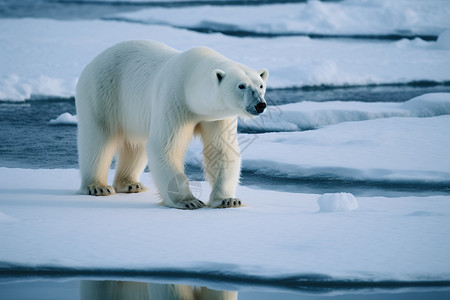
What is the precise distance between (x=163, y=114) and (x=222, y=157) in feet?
1.46

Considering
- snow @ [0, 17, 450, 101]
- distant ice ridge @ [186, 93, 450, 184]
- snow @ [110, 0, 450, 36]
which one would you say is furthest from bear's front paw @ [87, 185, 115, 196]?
snow @ [110, 0, 450, 36]

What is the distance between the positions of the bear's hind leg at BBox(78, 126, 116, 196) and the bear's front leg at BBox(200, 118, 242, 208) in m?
0.77

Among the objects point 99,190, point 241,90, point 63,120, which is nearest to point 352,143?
point 99,190

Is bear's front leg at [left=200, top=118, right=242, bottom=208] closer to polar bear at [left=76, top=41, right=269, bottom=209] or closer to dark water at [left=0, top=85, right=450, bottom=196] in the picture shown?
polar bear at [left=76, top=41, right=269, bottom=209]

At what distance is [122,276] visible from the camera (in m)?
3.35

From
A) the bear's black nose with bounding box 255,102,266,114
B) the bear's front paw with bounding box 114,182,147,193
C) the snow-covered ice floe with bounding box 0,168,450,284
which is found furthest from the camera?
the bear's front paw with bounding box 114,182,147,193

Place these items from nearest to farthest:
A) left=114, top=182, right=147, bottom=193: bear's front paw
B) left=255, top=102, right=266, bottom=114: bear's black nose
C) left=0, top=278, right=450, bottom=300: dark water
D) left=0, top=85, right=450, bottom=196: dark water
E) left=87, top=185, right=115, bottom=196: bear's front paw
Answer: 1. left=0, top=278, right=450, bottom=300: dark water
2. left=255, top=102, right=266, bottom=114: bear's black nose
3. left=87, top=185, right=115, bottom=196: bear's front paw
4. left=114, top=182, right=147, bottom=193: bear's front paw
5. left=0, top=85, right=450, bottom=196: dark water

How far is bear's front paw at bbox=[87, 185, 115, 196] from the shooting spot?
5.08 m

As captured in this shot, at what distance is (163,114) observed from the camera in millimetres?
4516

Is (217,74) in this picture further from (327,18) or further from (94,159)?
(327,18)

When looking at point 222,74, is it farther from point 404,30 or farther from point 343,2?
point 343,2

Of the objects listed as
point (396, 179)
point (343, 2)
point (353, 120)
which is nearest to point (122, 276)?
point (396, 179)

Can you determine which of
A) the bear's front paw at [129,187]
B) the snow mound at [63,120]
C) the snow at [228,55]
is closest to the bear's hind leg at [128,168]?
the bear's front paw at [129,187]

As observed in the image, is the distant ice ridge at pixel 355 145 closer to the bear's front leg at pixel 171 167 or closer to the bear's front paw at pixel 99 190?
the bear's front paw at pixel 99 190
